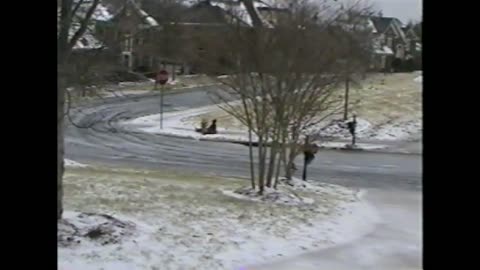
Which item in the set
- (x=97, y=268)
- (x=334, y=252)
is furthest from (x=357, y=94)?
(x=97, y=268)

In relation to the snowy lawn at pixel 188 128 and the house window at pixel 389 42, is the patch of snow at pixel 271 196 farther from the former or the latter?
the house window at pixel 389 42

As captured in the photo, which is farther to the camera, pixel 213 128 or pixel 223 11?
pixel 213 128

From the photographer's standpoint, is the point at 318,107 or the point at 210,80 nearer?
the point at 210,80

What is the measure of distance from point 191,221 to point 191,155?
253cm

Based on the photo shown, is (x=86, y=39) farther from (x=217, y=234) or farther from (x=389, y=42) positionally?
(x=389, y=42)

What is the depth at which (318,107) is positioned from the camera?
4.71 metres

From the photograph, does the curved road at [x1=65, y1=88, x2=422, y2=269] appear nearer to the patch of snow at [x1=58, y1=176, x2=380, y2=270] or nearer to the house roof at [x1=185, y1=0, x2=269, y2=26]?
the patch of snow at [x1=58, y1=176, x2=380, y2=270]

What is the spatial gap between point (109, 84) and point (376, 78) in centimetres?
125

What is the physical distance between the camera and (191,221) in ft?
12.6

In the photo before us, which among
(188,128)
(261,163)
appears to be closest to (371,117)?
(261,163)
